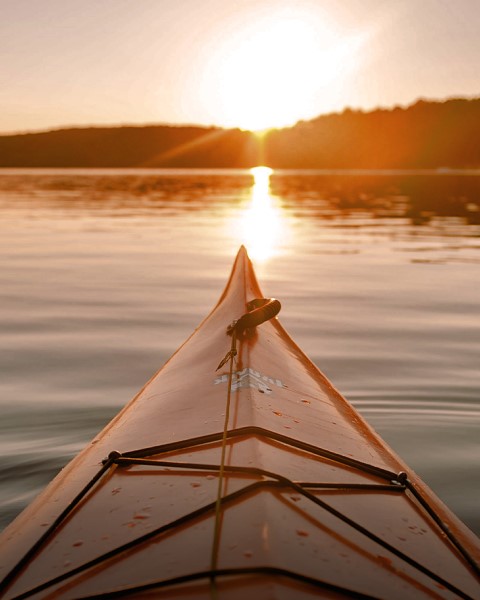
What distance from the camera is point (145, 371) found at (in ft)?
26.6

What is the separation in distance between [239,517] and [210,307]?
9.31 m

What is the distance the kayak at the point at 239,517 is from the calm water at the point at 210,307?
1324 millimetres

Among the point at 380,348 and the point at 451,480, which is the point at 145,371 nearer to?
the point at 380,348

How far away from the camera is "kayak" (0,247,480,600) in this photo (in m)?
2.52

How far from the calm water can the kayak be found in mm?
1324

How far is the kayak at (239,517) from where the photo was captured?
2.52 m

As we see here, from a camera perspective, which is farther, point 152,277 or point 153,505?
point 152,277

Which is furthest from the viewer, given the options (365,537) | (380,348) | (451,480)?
(380,348)

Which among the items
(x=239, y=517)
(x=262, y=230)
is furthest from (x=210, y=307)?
(x=262, y=230)

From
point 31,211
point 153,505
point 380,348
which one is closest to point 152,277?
point 380,348

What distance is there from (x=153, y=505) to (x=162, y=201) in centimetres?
3882

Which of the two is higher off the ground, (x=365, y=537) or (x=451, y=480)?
(x=365, y=537)

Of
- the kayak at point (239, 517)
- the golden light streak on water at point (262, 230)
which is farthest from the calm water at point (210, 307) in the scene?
the kayak at point (239, 517)

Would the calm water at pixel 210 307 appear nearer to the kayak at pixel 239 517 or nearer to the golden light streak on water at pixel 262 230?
the golden light streak on water at pixel 262 230
